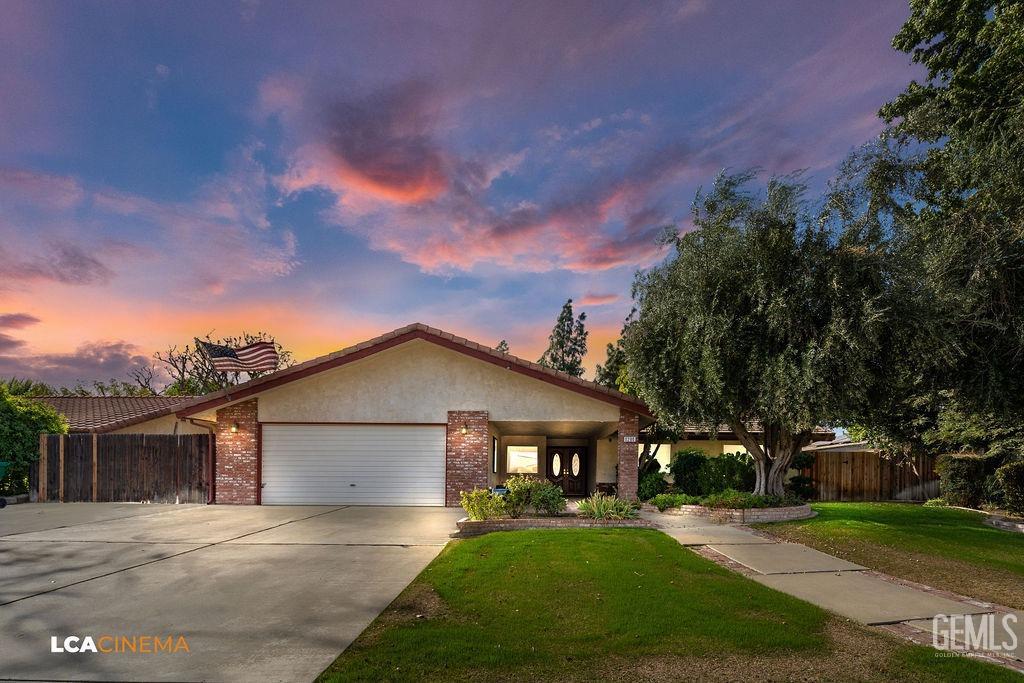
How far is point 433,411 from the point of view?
15.8 m

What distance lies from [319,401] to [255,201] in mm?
6846

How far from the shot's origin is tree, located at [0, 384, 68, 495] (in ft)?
52.4

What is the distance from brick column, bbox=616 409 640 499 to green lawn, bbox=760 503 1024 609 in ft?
14.3

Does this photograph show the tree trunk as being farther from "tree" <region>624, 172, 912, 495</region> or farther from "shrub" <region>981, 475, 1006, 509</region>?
"shrub" <region>981, 475, 1006, 509</region>

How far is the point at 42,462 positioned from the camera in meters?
16.5

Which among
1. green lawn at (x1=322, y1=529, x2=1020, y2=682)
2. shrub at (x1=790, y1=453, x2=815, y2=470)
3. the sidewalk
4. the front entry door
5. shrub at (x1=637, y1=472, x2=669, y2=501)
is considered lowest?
the front entry door

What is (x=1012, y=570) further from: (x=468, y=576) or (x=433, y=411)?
(x=433, y=411)

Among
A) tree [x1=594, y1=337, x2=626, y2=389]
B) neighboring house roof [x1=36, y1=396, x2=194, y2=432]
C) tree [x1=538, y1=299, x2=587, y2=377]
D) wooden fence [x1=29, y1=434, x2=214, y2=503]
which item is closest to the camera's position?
wooden fence [x1=29, y1=434, x2=214, y2=503]

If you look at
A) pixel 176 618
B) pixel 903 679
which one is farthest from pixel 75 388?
pixel 903 679

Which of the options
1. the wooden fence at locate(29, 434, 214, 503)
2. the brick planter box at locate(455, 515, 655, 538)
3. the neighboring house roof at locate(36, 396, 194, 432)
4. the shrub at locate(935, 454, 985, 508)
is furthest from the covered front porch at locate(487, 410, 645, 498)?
the neighboring house roof at locate(36, 396, 194, 432)

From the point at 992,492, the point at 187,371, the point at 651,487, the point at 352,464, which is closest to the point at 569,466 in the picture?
the point at 651,487

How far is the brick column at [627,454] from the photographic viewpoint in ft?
50.5

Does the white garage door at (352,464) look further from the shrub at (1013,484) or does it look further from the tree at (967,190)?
the shrub at (1013,484)

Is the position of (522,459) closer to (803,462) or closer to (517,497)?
(803,462)
